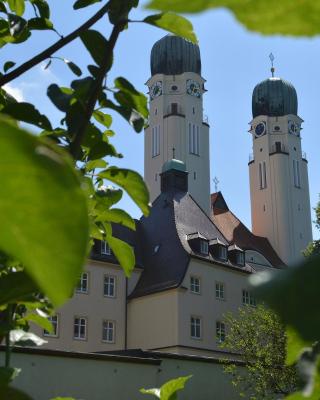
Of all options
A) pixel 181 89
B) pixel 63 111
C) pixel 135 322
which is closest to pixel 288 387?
pixel 135 322

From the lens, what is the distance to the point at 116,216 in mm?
1252

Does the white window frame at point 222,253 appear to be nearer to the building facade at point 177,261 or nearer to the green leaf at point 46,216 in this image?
the building facade at point 177,261

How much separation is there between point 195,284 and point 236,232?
41.5 feet

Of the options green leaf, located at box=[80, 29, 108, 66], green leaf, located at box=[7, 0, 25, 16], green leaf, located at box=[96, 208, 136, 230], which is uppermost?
green leaf, located at box=[7, 0, 25, 16]

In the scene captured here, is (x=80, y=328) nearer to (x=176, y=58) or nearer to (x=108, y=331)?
(x=108, y=331)

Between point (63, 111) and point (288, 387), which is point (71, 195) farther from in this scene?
point (288, 387)

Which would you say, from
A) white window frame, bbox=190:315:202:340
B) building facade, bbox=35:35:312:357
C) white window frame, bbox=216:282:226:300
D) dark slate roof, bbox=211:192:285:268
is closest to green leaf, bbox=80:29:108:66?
building facade, bbox=35:35:312:357

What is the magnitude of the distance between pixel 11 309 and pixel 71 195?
0.57 metres

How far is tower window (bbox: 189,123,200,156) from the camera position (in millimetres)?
42125

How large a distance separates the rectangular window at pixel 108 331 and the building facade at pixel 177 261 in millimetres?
40

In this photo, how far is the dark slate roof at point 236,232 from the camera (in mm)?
35644

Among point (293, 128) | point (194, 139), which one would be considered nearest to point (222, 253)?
point (194, 139)

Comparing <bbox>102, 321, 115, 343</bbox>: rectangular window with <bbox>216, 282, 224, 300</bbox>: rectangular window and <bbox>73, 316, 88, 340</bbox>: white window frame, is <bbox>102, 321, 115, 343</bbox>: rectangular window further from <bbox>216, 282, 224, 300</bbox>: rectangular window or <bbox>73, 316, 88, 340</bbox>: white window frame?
<bbox>216, 282, 224, 300</bbox>: rectangular window

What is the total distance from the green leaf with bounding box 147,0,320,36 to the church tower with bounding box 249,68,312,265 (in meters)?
41.4
